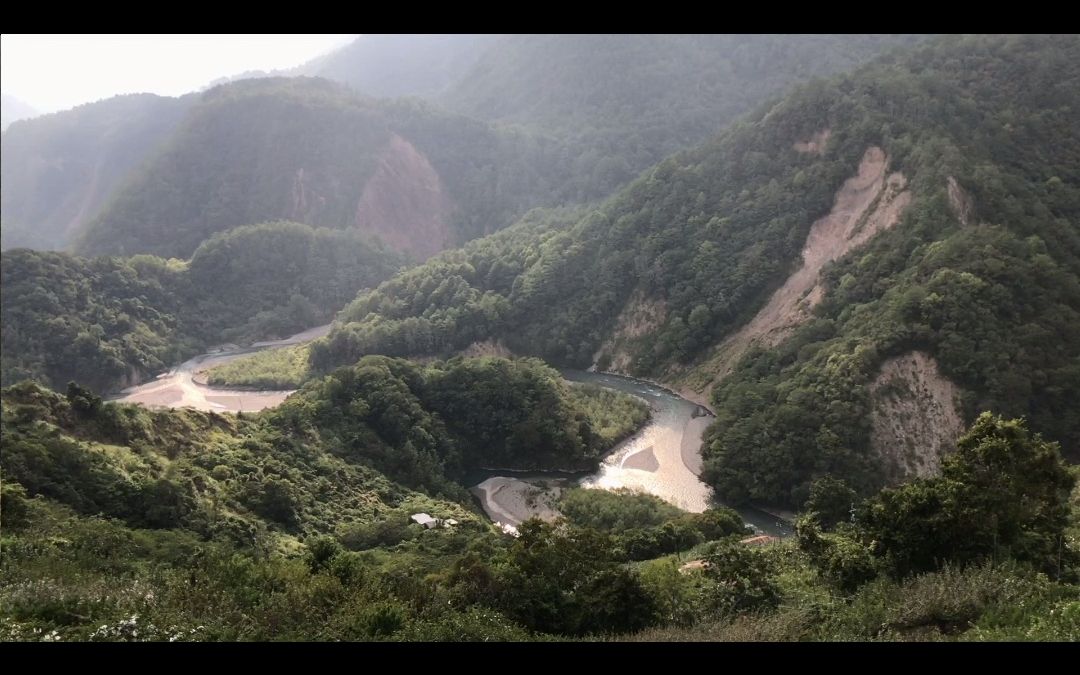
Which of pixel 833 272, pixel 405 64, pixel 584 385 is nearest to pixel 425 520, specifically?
pixel 584 385

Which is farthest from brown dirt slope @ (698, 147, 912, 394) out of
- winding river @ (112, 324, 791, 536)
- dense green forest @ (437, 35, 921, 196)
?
dense green forest @ (437, 35, 921, 196)

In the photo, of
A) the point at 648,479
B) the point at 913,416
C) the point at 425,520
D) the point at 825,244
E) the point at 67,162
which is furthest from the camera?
the point at 67,162

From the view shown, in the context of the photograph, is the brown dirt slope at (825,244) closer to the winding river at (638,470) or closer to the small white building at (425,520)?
the winding river at (638,470)

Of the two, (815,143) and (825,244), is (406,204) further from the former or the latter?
(825,244)

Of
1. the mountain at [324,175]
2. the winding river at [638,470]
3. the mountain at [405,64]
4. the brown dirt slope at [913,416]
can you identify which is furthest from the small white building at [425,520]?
the mountain at [405,64]

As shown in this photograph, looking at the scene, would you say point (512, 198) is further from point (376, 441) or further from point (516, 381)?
point (376, 441)

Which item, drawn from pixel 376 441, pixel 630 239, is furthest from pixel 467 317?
pixel 376 441
